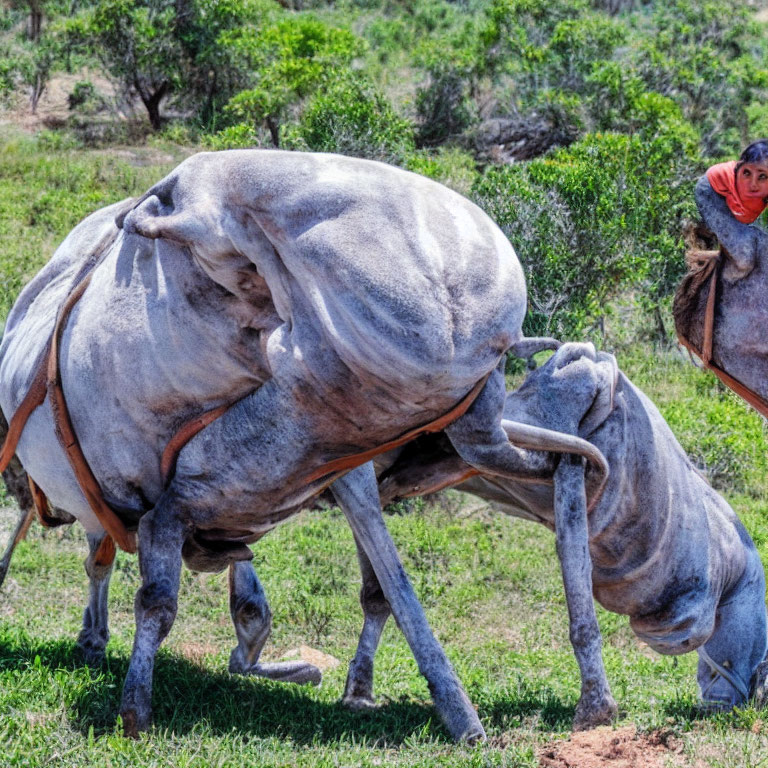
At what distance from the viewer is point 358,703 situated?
556 centimetres

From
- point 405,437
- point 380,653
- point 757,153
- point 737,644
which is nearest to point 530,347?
point 405,437

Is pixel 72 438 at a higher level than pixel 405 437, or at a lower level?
lower

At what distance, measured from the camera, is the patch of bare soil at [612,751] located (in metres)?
4.39

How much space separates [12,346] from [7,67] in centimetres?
1566

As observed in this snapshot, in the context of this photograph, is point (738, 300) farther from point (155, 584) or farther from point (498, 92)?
point (498, 92)

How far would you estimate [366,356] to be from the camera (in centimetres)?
386

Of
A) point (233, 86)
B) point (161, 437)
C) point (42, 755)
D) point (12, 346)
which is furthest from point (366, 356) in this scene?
point (233, 86)

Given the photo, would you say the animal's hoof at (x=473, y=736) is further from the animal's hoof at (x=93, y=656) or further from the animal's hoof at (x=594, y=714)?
the animal's hoof at (x=93, y=656)

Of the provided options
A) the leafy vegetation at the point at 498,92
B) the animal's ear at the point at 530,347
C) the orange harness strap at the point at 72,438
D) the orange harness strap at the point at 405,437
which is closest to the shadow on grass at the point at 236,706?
the orange harness strap at the point at 72,438

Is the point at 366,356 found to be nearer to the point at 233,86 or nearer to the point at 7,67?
the point at 233,86

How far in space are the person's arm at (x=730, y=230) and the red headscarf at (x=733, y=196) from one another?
27mm

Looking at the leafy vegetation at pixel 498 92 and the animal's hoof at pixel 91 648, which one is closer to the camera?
the animal's hoof at pixel 91 648

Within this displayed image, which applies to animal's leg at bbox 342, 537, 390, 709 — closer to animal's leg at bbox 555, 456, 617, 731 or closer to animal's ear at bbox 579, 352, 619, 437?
animal's leg at bbox 555, 456, 617, 731

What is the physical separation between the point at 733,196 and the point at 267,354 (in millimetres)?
2198
